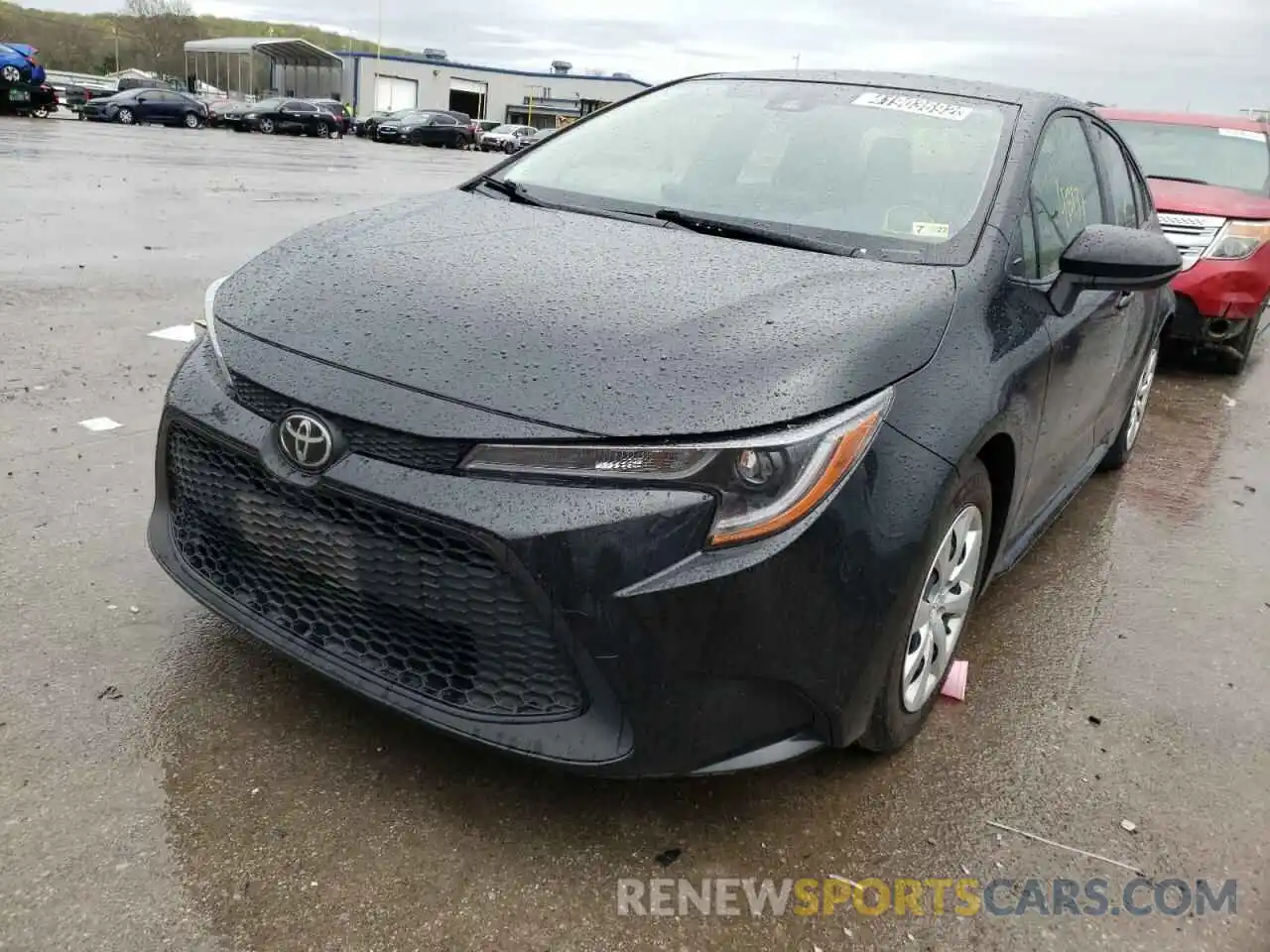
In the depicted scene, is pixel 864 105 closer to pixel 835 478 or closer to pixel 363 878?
pixel 835 478

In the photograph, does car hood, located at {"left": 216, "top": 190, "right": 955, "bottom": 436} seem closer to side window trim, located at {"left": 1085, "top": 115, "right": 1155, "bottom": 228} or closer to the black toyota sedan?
the black toyota sedan

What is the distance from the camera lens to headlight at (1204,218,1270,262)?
6.62m

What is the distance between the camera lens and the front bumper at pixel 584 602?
1.90m

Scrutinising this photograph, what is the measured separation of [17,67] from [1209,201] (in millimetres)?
31317

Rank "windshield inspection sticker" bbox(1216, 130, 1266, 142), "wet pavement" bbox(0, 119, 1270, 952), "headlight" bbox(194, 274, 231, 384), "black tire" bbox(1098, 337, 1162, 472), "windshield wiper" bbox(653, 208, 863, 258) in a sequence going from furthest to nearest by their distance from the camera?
1. "windshield inspection sticker" bbox(1216, 130, 1266, 142)
2. "black tire" bbox(1098, 337, 1162, 472)
3. "windshield wiper" bbox(653, 208, 863, 258)
4. "headlight" bbox(194, 274, 231, 384)
5. "wet pavement" bbox(0, 119, 1270, 952)

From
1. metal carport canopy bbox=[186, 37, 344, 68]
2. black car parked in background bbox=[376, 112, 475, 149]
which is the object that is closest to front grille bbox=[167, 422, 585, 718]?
black car parked in background bbox=[376, 112, 475, 149]

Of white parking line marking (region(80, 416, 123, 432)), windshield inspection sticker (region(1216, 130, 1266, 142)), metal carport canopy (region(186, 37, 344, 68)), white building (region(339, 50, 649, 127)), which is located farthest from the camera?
white building (region(339, 50, 649, 127))

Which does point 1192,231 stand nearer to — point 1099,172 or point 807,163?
point 1099,172

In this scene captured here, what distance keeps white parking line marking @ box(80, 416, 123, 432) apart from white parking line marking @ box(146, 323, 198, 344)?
1.36m

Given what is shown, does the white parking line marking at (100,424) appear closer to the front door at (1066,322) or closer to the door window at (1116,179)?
the front door at (1066,322)

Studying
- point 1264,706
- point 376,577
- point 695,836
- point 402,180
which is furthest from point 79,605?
point 402,180

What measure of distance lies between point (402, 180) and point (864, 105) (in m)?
16.5

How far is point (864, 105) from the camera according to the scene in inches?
131
